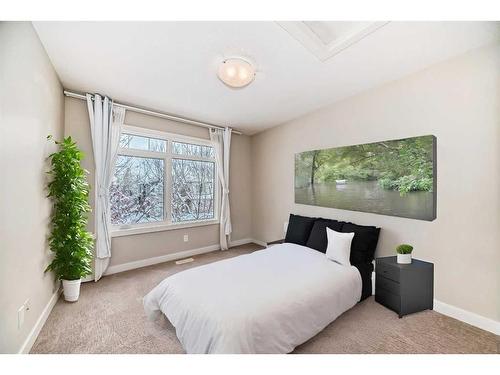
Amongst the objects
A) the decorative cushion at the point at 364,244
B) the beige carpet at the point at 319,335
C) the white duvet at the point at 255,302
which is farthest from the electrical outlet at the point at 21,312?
the decorative cushion at the point at 364,244

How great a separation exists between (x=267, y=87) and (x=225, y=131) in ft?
5.27

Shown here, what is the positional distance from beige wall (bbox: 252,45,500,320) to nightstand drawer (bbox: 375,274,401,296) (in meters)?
0.41

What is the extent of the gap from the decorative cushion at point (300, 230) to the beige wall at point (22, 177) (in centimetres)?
268

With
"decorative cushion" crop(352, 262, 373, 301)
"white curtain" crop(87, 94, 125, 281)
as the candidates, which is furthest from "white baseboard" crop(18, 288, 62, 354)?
"decorative cushion" crop(352, 262, 373, 301)

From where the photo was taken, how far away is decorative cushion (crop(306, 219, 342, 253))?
254 centimetres

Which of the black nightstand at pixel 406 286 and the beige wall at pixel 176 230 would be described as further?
the beige wall at pixel 176 230

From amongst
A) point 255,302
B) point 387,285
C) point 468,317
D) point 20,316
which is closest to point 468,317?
point 468,317

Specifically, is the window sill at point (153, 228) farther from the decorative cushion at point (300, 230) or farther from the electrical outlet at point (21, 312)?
the decorative cushion at point (300, 230)

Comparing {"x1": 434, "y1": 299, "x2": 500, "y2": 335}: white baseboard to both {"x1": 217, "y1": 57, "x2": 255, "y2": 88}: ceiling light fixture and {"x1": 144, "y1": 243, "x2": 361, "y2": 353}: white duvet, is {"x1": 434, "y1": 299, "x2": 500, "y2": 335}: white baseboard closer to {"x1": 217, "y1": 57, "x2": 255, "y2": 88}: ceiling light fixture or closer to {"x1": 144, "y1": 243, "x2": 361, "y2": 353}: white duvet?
{"x1": 144, "y1": 243, "x2": 361, "y2": 353}: white duvet

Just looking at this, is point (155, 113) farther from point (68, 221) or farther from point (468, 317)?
point (468, 317)

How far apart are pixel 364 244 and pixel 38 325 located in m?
3.08

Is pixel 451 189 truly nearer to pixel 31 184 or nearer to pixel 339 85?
pixel 339 85

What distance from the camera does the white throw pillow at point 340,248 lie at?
215cm

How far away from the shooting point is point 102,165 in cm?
269
